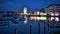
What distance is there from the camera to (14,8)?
3.27 metres

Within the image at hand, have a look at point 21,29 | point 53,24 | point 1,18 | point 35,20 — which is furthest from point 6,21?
point 53,24

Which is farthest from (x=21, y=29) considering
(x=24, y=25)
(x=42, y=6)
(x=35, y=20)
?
(x=42, y=6)

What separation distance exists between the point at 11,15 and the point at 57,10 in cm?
84

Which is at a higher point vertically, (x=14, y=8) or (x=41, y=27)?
(x=14, y=8)

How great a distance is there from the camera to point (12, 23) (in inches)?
130

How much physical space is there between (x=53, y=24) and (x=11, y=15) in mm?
787

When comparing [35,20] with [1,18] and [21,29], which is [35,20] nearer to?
[21,29]

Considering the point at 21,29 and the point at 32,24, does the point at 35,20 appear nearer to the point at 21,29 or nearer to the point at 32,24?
the point at 32,24

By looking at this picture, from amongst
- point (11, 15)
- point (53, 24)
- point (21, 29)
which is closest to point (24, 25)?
point (21, 29)

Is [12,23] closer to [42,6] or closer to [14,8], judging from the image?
[14,8]

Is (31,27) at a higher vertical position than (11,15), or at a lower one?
lower

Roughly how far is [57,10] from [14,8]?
782mm

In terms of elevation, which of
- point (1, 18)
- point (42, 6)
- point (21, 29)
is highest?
point (42, 6)

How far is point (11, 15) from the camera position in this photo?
3281mm
